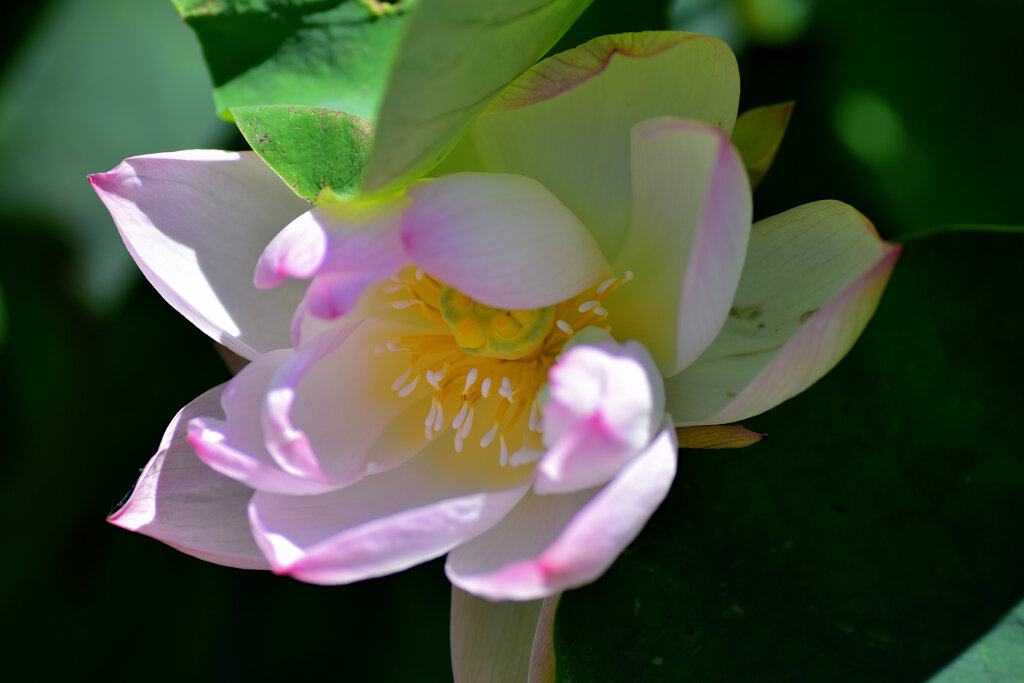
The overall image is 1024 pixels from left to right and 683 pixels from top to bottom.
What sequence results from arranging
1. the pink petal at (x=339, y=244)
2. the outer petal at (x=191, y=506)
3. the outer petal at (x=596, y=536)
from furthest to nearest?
the outer petal at (x=191, y=506)
the pink petal at (x=339, y=244)
the outer petal at (x=596, y=536)

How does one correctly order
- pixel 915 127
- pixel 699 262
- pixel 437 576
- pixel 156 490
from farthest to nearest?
pixel 437 576, pixel 915 127, pixel 156 490, pixel 699 262

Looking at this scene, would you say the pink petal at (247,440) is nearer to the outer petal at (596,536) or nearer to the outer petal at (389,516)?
the outer petal at (389,516)

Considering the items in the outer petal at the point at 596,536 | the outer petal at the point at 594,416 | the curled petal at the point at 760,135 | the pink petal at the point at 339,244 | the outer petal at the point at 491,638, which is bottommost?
the outer petal at the point at 491,638

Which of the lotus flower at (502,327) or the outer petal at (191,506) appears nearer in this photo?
the lotus flower at (502,327)

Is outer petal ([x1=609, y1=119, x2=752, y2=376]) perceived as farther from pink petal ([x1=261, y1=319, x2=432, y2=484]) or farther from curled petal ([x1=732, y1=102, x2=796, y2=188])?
pink petal ([x1=261, y1=319, x2=432, y2=484])

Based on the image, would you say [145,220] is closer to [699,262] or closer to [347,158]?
[347,158]

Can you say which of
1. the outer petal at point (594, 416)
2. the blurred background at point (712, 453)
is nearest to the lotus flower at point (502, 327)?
the outer petal at point (594, 416)

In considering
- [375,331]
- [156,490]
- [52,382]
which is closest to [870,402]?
[375,331]

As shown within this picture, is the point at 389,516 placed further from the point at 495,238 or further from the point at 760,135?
the point at 760,135
